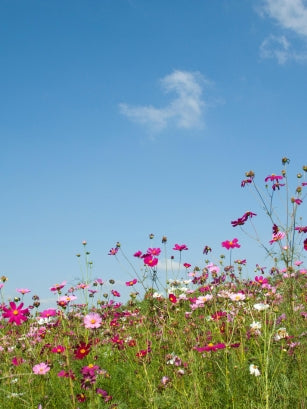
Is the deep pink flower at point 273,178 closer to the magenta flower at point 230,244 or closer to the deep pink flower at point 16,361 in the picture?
the magenta flower at point 230,244

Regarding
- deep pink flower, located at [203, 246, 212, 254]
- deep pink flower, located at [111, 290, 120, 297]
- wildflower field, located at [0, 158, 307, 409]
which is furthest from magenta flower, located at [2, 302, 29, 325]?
deep pink flower, located at [111, 290, 120, 297]

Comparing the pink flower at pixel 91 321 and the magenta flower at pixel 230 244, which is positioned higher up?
the magenta flower at pixel 230 244

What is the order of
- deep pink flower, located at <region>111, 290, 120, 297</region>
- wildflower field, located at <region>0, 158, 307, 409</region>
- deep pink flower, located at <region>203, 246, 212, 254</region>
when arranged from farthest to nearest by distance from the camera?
1. deep pink flower, located at <region>111, 290, 120, 297</region>
2. deep pink flower, located at <region>203, 246, 212, 254</region>
3. wildflower field, located at <region>0, 158, 307, 409</region>

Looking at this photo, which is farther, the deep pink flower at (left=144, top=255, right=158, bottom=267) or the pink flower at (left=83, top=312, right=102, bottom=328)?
the deep pink flower at (left=144, top=255, right=158, bottom=267)

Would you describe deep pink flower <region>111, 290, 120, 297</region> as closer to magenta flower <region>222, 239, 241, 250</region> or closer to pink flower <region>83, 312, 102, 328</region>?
magenta flower <region>222, 239, 241, 250</region>

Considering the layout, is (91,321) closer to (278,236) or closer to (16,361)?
(16,361)

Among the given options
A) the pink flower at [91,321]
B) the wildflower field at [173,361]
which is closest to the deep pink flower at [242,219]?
the wildflower field at [173,361]

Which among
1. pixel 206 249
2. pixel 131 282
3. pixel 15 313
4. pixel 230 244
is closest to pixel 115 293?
pixel 131 282

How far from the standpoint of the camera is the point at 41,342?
4.96 meters

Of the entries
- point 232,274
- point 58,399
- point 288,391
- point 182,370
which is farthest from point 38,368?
point 232,274

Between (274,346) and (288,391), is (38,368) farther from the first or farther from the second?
(274,346)

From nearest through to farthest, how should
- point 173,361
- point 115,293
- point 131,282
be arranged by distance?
point 173,361 → point 131,282 → point 115,293

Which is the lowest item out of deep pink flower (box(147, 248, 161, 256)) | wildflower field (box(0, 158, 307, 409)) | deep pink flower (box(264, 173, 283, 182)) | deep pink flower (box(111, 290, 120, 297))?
wildflower field (box(0, 158, 307, 409))

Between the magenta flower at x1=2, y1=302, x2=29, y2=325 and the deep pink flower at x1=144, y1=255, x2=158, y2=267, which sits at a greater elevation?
the deep pink flower at x1=144, y1=255, x2=158, y2=267
